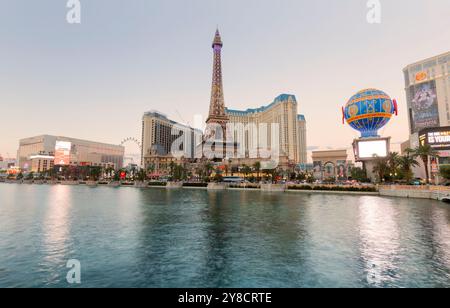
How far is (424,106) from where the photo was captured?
14425 centimetres

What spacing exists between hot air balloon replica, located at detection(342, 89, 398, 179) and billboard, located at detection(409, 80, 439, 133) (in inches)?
3615

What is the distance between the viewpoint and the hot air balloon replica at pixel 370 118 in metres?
71.7

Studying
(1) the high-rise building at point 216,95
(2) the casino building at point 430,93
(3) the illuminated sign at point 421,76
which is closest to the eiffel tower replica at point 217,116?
(1) the high-rise building at point 216,95

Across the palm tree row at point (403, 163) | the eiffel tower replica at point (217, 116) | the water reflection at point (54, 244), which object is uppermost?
the eiffel tower replica at point (217, 116)

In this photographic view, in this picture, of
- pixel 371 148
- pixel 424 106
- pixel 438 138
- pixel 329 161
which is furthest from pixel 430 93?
pixel 371 148

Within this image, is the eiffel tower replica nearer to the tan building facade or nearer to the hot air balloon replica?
the tan building facade

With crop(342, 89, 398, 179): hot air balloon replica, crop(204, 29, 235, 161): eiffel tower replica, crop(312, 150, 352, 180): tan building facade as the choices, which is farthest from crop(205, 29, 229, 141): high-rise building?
crop(342, 89, 398, 179): hot air balloon replica

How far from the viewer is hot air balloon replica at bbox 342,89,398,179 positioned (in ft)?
235

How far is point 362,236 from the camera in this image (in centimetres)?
2161

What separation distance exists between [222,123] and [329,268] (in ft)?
469

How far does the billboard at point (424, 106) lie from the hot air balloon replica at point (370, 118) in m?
91.8

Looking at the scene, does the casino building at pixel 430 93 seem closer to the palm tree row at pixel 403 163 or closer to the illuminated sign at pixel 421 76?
the illuminated sign at pixel 421 76

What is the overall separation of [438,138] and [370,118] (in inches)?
939

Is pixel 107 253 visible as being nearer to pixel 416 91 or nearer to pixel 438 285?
pixel 438 285
